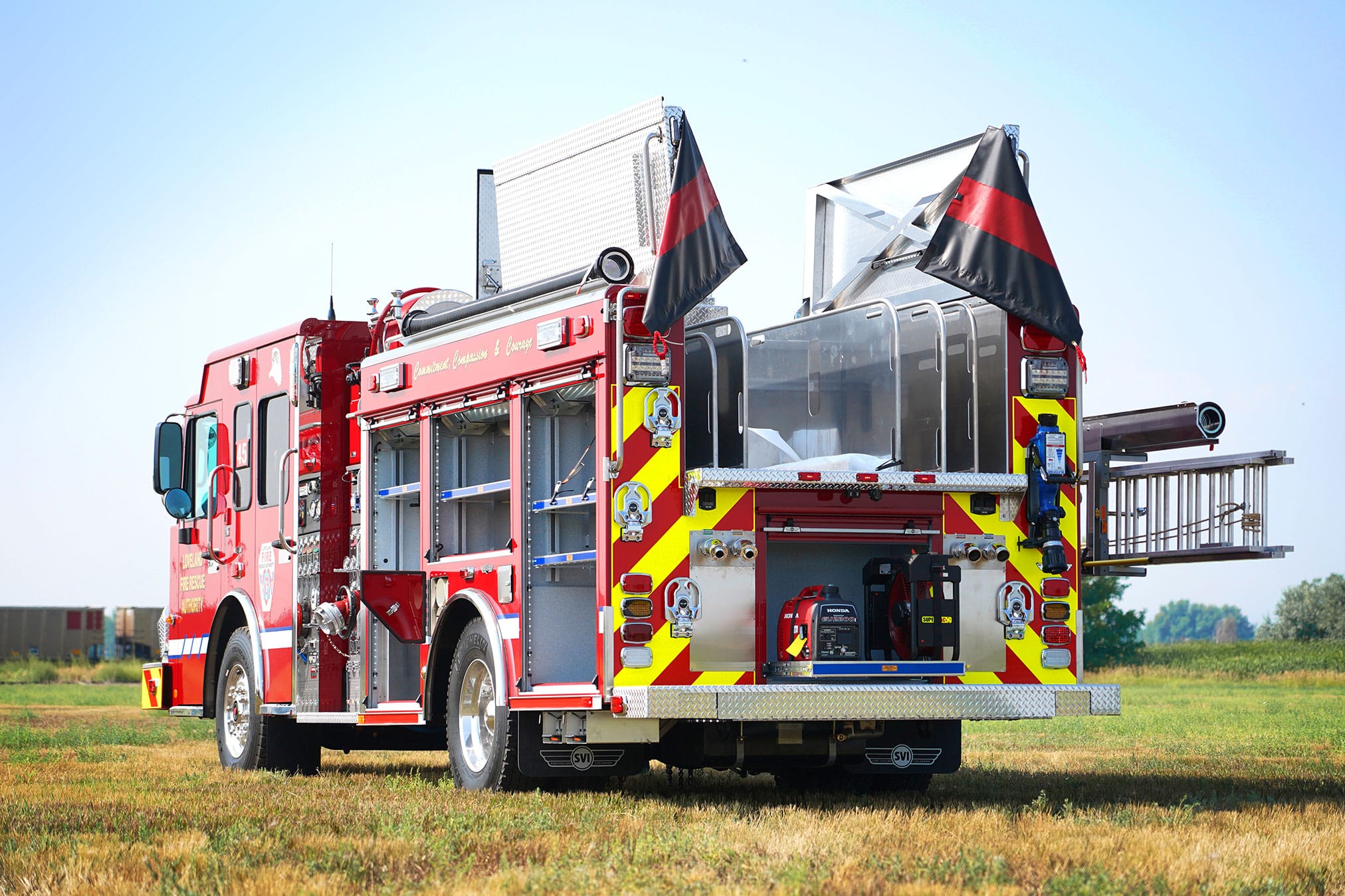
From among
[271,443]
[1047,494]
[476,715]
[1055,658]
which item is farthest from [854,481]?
[271,443]

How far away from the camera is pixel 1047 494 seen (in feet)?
31.8

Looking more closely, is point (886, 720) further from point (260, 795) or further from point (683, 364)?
point (260, 795)

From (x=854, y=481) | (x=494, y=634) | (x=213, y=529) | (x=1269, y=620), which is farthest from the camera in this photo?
(x=1269, y=620)

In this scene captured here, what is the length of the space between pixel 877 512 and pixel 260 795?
396 cm

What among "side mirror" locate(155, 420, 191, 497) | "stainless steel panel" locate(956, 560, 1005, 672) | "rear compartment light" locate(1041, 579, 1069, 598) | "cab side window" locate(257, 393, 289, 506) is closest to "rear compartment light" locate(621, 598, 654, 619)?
"stainless steel panel" locate(956, 560, 1005, 672)

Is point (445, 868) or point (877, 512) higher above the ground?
point (877, 512)

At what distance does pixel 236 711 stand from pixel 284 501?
2.09 metres

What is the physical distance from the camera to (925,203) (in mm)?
10875

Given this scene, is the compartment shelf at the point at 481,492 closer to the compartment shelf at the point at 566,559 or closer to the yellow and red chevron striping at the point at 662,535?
the compartment shelf at the point at 566,559

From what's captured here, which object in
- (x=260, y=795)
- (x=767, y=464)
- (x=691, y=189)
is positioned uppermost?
(x=691, y=189)

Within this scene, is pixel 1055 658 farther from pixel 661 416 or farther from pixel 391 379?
pixel 391 379

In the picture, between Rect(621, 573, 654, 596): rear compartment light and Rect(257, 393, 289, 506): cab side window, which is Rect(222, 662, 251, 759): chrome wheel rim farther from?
Rect(621, 573, 654, 596): rear compartment light

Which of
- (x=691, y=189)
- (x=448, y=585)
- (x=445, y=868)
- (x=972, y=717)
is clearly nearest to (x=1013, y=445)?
(x=972, y=717)

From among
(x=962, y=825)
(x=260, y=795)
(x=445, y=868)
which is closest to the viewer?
(x=445, y=868)
